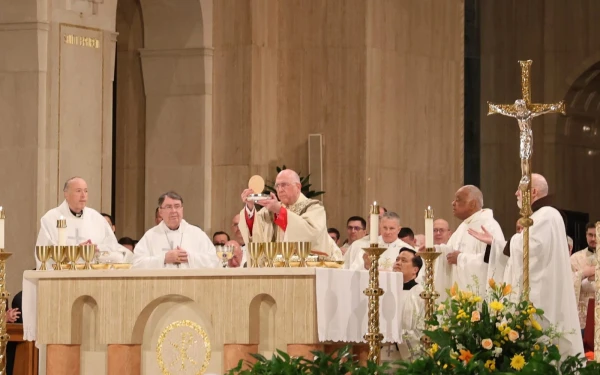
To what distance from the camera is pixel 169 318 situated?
9.30 meters

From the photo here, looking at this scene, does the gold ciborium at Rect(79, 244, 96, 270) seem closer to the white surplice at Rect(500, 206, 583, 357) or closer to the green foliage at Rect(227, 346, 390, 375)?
the white surplice at Rect(500, 206, 583, 357)

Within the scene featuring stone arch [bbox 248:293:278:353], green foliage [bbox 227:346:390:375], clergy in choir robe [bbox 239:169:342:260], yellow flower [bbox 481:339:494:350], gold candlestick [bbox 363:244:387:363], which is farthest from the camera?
clergy in choir robe [bbox 239:169:342:260]

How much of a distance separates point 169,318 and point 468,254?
2.64 meters

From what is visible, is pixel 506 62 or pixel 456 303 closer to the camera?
pixel 456 303

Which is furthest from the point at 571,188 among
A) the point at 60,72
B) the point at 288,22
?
the point at 60,72

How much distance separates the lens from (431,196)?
692 inches

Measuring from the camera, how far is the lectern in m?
8.87

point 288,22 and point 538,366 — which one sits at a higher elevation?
point 288,22

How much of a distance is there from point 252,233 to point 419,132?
25.0 ft

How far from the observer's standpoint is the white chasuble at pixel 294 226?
10055mm

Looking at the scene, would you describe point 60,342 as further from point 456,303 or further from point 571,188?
point 571,188

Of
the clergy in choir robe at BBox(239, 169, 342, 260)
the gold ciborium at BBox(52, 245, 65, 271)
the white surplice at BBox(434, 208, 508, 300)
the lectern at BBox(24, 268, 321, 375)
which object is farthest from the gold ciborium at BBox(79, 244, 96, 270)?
the white surplice at BBox(434, 208, 508, 300)

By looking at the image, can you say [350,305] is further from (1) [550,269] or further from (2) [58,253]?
(2) [58,253]

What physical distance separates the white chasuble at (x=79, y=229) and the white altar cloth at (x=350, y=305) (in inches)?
112
